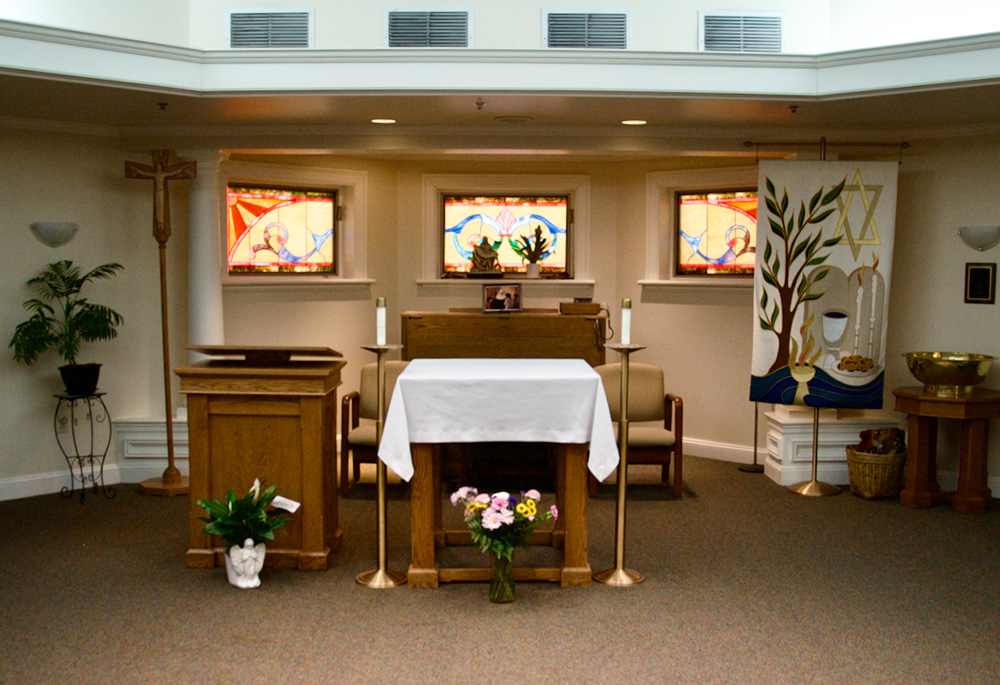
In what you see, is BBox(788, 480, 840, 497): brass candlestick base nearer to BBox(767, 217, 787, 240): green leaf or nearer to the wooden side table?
the wooden side table

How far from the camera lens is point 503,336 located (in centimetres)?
691

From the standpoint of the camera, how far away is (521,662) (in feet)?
12.4

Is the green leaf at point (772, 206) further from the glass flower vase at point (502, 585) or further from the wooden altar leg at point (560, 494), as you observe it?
the glass flower vase at point (502, 585)

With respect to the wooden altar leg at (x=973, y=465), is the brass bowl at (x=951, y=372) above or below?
above

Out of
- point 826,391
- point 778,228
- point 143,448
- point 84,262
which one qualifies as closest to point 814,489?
point 826,391

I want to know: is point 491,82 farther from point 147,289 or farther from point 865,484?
point 865,484

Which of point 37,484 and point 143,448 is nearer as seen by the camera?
point 37,484

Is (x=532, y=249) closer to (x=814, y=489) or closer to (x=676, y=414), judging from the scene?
(x=676, y=414)

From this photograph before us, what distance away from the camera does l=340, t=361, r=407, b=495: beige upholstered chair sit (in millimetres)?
6367

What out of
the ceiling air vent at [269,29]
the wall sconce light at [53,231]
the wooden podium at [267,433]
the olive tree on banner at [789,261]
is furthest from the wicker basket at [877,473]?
the wall sconce light at [53,231]

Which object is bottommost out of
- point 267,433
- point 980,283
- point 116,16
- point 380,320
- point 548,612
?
point 548,612

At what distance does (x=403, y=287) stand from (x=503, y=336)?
5.56 feet

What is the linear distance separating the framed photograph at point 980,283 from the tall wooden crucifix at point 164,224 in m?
5.24

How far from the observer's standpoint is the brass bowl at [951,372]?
6027 millimetres
